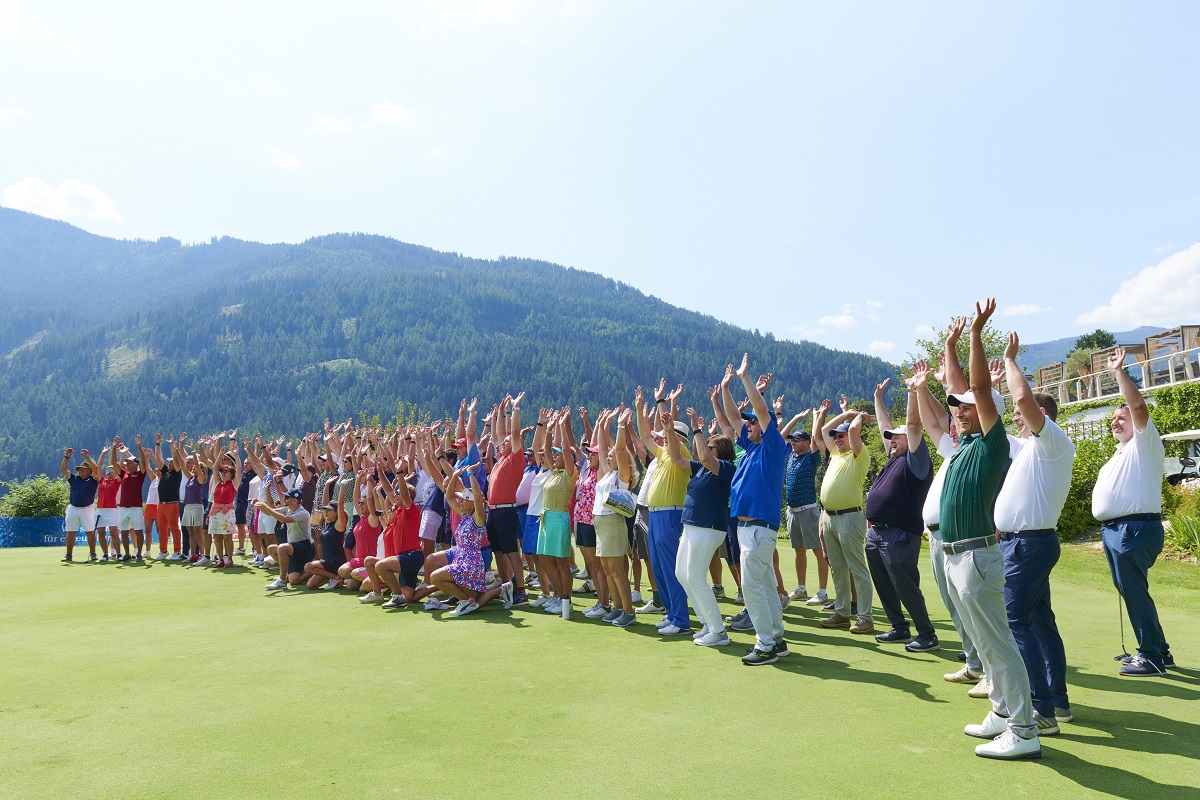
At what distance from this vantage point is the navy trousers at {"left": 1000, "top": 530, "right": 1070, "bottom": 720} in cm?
464

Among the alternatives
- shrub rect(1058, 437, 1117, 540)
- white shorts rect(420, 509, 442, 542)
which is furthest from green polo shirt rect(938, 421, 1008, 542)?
shrub rect(1058, 437, 1117, 540)

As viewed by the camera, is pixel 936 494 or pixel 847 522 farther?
pixel 847 522

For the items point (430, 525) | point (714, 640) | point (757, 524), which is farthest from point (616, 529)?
point (430, 525)

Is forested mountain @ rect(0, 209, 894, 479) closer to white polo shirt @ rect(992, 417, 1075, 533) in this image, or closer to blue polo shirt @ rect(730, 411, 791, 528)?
blue polo shirt @ rect(730, 411, 791, 528)

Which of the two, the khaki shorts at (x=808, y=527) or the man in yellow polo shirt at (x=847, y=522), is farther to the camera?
the khaki shorts at (x=808, y=527)

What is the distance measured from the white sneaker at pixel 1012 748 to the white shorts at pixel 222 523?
12882 mm

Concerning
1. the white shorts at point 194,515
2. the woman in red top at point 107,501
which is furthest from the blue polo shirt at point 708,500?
the woman in red top at point 107,501

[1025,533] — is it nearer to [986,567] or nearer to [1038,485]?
[1038,485]

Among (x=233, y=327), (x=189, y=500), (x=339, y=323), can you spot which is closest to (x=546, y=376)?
(x=339, y=323)

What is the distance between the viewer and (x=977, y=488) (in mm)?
4449

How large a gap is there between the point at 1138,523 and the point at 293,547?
10225mm

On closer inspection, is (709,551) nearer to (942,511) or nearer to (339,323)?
(942,511)

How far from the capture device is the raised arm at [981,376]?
13.5 ft

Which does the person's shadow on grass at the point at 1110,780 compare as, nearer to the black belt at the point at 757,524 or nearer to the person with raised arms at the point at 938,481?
the person with raised arms at the point at 938,481
